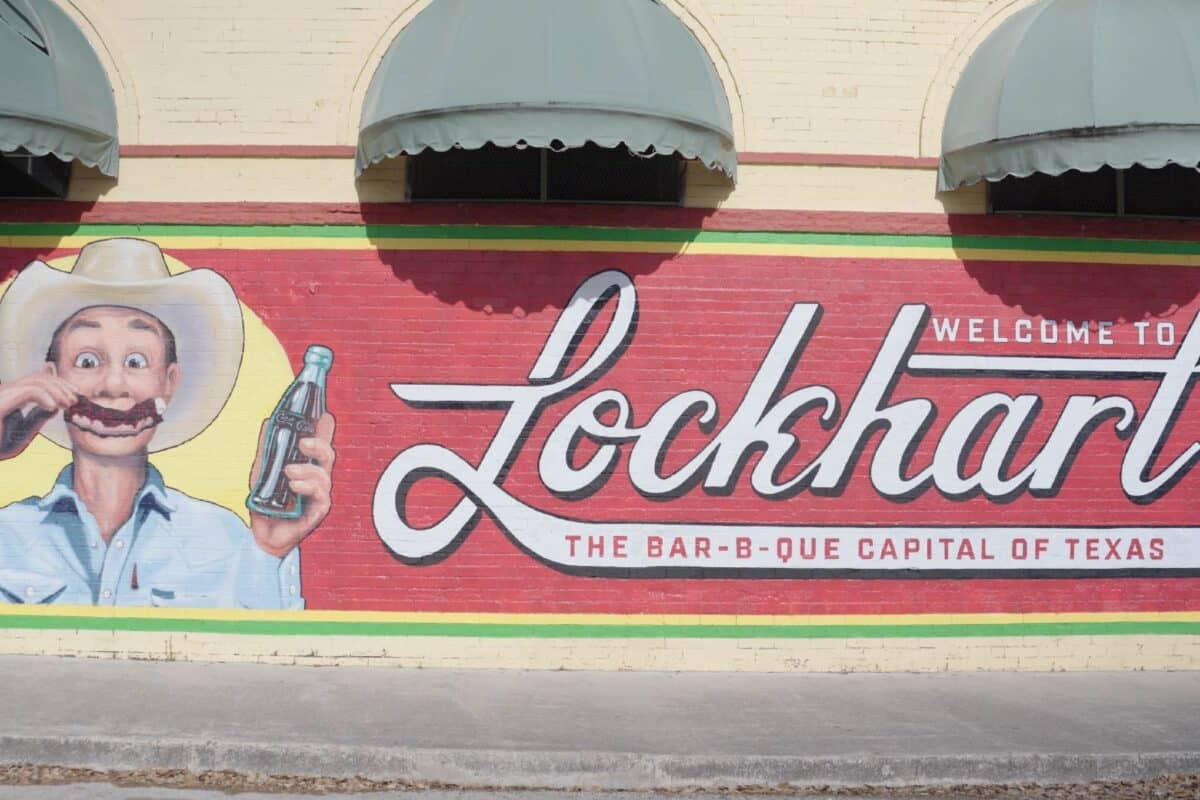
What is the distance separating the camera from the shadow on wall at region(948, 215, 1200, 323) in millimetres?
9070

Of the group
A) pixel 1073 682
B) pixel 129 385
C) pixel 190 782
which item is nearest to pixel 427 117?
pixel 129 385

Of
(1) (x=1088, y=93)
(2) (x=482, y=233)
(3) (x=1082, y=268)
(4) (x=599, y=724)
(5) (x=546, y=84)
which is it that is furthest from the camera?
(3) (x=1082, y=268)

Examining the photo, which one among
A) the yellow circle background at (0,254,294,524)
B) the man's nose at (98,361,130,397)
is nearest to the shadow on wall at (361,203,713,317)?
the yellow circle background at (0,254,294,524)

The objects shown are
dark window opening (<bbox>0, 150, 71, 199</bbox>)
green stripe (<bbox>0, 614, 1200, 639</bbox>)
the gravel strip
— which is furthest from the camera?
green stripe (<bbox>0, 614, 1200, 639</bbox>)

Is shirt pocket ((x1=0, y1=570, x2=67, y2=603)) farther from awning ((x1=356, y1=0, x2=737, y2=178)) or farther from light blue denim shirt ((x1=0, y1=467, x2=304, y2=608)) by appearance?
awning ((x1=356, y1=0, x2=737, y2=178))

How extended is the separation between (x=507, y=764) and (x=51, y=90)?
5518mm

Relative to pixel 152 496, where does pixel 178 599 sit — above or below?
below

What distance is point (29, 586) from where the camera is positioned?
29.0ft

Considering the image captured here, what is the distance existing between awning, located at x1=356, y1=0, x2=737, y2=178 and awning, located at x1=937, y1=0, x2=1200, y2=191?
6.41ft

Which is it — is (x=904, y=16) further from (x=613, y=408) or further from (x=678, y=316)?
(x=613, y=408)

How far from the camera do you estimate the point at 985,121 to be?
8.44 m

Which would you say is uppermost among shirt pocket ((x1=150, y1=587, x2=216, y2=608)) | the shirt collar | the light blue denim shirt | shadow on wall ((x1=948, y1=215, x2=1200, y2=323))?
shadow on wall ((x1=948, y1=215, x2=1200, y2=323))

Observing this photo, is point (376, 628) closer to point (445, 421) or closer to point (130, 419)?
point (445, 421)

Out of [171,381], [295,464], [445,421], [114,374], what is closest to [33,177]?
[114,374]
